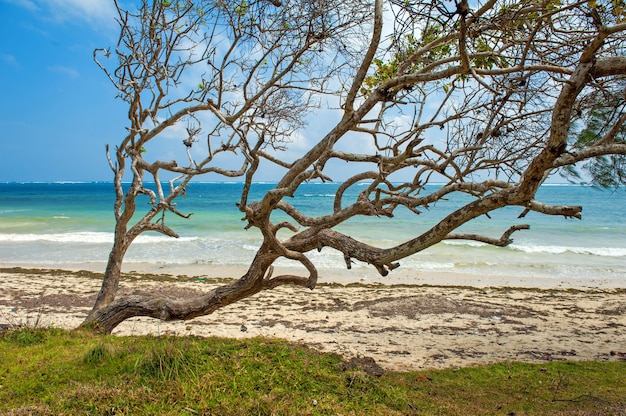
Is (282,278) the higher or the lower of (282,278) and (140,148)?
the lower

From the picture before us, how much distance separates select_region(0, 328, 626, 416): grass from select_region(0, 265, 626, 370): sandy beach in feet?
4.49

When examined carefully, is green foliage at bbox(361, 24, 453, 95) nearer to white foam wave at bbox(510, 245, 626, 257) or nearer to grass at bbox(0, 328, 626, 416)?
grass at bbox(0, 328, 626, 416)

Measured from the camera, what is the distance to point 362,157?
355cm

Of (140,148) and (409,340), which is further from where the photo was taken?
(409,340)

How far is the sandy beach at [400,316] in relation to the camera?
6535 millimetres

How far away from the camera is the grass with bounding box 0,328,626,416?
3.26 meters

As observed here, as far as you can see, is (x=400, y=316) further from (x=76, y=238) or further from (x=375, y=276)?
Result: (x=76, y=238)

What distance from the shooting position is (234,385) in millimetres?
3482

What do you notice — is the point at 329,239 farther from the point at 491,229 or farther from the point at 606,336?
the point at 491,229

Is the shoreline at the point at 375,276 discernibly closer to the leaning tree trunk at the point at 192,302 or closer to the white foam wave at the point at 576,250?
the white foam wave at the point at 576,250

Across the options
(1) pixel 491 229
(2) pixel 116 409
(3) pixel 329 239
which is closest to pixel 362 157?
(3) pixel 329 239

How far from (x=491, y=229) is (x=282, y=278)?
75.4 ft

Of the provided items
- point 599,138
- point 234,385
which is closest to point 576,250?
point 599,138

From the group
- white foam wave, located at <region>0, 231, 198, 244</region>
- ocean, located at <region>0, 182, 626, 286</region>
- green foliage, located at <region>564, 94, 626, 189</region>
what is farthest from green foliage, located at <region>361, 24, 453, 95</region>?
white foam wave, located at <region>0, 231, 198, 244</region>
